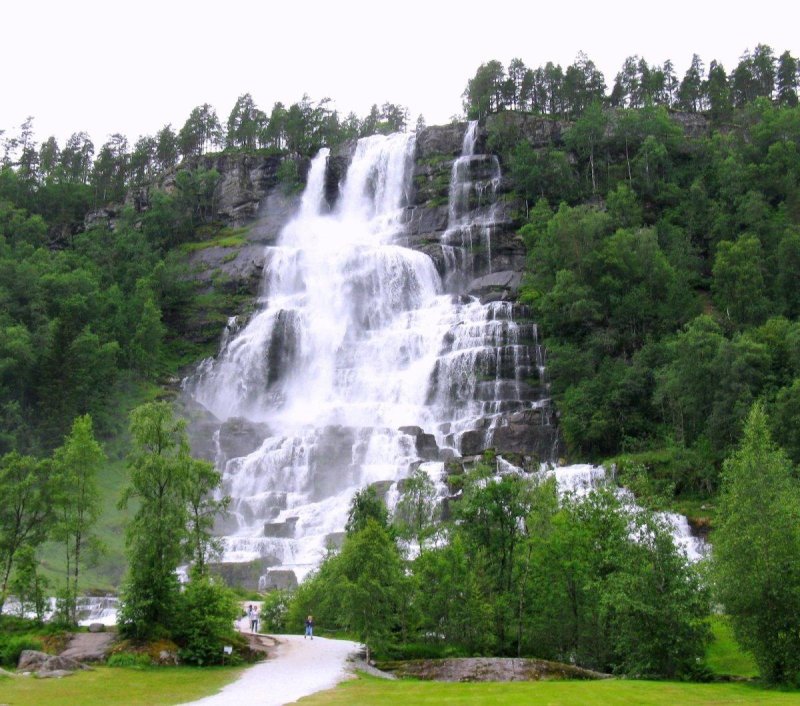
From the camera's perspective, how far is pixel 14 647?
97.1ft

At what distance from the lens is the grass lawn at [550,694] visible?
20.6 m

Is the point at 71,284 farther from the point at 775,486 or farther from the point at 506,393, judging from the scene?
the point at 775,486

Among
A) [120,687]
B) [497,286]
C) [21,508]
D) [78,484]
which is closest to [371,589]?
[120,687]

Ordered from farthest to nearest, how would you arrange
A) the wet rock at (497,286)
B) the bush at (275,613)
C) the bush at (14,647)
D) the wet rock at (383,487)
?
1. the wet rock at (497,286)
2. the wet rock at (383,487)
3. the bush at (275,613)
4. the bush at (14,647)

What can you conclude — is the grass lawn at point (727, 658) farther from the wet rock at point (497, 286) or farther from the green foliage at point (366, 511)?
the wet rock at point (497, 286)

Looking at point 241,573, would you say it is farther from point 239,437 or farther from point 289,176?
point 289,176

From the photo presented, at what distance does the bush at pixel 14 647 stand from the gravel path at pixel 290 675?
839cm

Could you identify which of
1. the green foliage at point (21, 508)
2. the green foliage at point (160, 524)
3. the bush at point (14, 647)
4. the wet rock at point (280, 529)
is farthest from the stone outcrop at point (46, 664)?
the wet rock at point (280, 529)

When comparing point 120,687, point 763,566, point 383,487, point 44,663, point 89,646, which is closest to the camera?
point 120,687

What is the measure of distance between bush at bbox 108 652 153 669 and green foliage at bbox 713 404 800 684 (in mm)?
19809

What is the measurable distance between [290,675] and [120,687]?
5415mm

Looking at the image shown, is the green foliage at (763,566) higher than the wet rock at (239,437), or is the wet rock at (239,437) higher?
the wet rock at (239,437)

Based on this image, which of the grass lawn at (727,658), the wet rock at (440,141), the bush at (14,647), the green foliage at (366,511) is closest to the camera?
the grass lawn at (727,658)

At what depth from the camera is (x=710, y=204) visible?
80.5 meters
